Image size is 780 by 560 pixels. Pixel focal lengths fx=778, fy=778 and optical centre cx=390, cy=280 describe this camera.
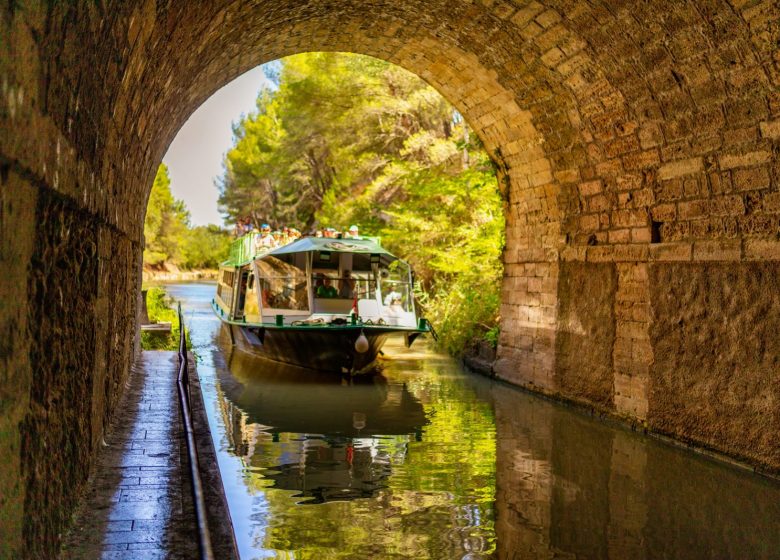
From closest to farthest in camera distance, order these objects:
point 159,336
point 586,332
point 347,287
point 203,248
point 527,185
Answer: point 586,332 → point 527,185 → point 159,336 → point 347,287 → point 203,248

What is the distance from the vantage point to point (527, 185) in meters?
12.9

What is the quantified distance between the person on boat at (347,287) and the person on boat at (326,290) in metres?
0.17

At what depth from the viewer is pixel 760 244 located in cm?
806

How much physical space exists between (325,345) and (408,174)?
7412mm

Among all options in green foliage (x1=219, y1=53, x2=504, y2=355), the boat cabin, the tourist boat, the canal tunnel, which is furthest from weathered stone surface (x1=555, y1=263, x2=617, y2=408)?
the boat cabin

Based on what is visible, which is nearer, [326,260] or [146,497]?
[146,497]

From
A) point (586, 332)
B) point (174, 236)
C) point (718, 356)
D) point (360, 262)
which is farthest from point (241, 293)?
point (174, 236)

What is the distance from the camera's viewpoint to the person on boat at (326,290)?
1658 centimetres

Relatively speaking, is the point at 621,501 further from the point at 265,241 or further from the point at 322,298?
the point at 265,241

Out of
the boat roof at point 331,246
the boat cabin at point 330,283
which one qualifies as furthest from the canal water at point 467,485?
the boat roof at point 331,246

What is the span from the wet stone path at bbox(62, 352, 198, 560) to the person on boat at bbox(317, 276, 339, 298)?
899 cm

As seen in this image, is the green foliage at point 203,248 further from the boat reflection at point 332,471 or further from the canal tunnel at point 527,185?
the boat reflection at point 332,471

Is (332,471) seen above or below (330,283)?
below

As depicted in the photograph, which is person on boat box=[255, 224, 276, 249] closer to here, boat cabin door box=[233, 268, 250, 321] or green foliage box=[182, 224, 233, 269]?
boat cabin door box=[233, 268, 250, 321]
